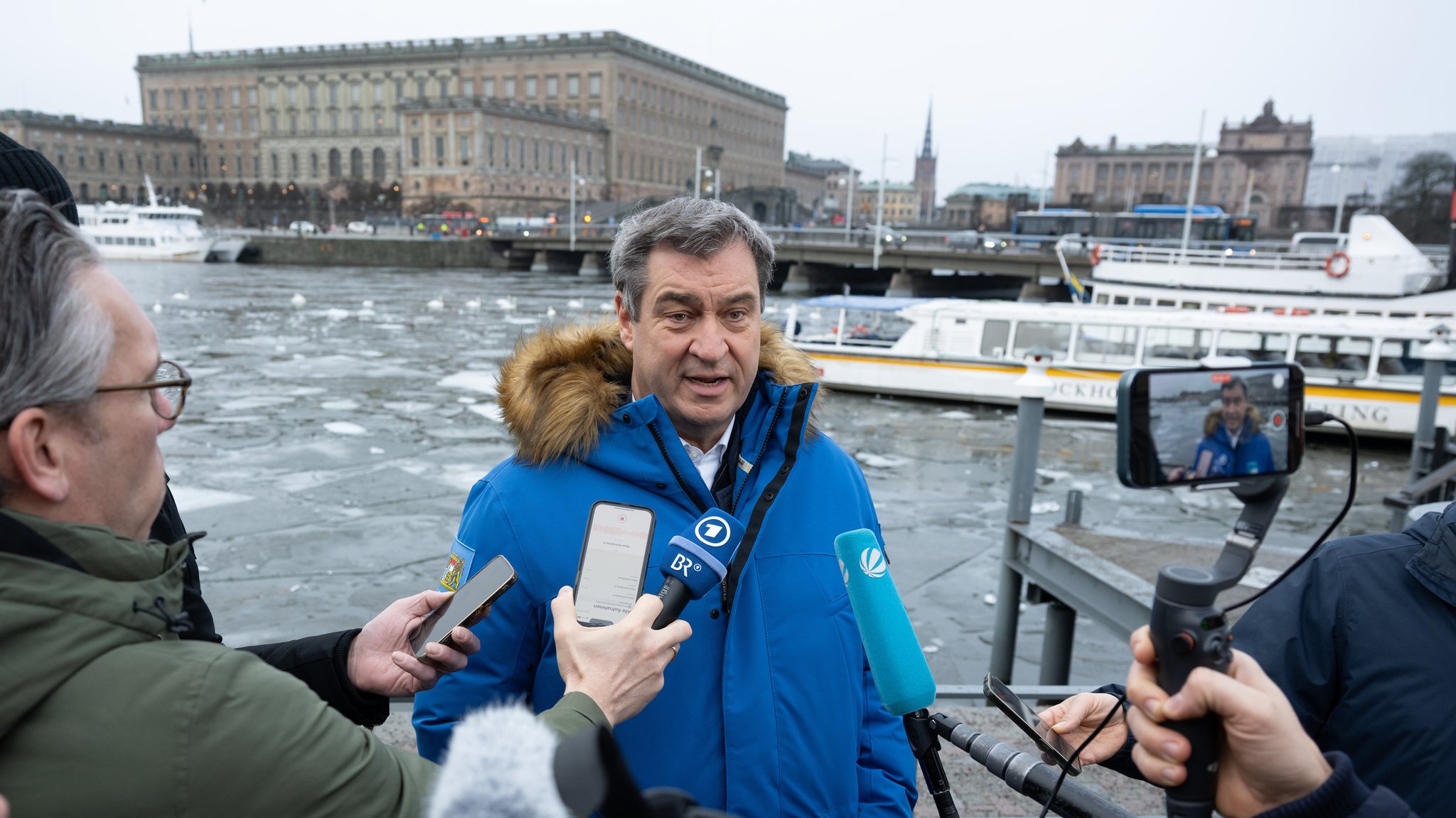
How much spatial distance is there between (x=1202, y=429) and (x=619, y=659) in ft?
2.84

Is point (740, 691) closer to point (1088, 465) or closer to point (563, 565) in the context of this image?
point (563, 565)

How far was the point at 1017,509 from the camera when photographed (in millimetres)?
6758

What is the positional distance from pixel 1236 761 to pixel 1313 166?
10345 centimetres

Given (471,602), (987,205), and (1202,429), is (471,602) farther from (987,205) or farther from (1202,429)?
(987,205)

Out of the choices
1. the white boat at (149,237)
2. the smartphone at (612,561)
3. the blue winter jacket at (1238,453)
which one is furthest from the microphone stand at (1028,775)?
the white boat at (149,237)

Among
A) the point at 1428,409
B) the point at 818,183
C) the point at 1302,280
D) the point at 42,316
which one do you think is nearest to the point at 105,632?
the point at 42,316

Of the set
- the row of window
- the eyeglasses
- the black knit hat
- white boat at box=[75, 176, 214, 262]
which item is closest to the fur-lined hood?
the eyeglasses

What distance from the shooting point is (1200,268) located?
→ 24047 mm

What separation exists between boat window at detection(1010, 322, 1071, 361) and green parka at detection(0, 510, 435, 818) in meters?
15.6

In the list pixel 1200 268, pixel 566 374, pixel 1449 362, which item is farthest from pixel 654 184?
pixel 566 374

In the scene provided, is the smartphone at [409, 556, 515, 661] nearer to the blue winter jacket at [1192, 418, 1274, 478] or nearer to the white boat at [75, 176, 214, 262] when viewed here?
the blue winter jacket at [1192, 418, 1274, 478]

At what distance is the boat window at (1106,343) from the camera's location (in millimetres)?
15328

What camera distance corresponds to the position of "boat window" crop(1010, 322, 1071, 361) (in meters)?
15.8

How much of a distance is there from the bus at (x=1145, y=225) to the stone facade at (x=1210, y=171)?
2959 cm
